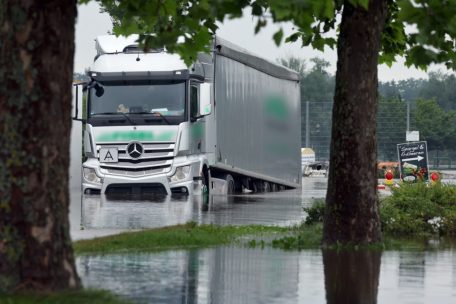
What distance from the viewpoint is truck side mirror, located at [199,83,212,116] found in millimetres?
32031

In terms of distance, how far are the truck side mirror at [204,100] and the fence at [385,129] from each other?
64.4 m

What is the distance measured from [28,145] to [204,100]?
876 inches

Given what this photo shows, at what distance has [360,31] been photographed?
51.8 feet

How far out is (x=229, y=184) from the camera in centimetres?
3762

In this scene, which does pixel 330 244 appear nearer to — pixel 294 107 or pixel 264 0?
pixel 264 0

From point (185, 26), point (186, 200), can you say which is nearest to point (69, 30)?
point (185, 26)

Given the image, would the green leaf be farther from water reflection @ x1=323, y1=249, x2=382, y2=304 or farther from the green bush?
the green bush

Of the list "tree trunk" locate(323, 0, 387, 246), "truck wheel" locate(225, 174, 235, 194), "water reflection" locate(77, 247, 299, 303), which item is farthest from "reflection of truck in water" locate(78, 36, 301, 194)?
"water reflection" locate(77, 247, 299, 303)

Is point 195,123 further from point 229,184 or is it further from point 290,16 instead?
point 290,16

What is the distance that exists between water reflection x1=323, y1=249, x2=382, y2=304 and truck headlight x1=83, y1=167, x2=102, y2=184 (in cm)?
1708

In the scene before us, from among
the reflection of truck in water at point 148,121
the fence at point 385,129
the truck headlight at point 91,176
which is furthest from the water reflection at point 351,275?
the fence at point 385,129

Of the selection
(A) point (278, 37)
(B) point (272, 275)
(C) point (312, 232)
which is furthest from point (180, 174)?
(A) point (278, 37)

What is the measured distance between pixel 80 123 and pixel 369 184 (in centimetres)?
1698

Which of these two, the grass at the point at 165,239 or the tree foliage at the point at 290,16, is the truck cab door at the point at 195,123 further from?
the tree foliage at the point at 290,16
